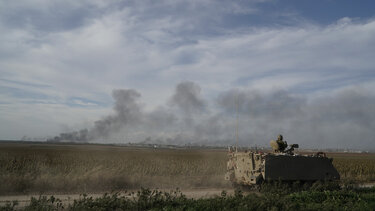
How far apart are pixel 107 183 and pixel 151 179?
113 inches

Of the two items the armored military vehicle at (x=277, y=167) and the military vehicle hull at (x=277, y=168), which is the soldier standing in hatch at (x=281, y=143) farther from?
the military vehicle hull at (x=277, y=168)

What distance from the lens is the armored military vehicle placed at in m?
14.6

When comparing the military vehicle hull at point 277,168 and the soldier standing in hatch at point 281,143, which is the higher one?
the soldier standing in hatch at point 281,143

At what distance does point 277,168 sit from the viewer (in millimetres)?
14703

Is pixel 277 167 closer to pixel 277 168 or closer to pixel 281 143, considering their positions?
pixel 277 168

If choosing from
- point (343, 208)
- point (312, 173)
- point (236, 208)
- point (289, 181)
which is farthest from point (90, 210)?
point (312, 173)

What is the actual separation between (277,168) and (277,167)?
44mm

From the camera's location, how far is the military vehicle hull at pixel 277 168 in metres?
14.6

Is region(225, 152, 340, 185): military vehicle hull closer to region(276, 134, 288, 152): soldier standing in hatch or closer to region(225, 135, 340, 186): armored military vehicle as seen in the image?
region(225, 135, 340, 186): armored military vehicle

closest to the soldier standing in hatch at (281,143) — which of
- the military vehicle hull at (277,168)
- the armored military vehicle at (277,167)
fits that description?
the armored military vehicle at (277,167)

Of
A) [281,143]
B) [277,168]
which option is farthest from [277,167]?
[281,143]

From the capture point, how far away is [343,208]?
31.9 feet

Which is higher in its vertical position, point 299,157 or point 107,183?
point 299,157

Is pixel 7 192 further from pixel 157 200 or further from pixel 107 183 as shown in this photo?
pixel 157 200
